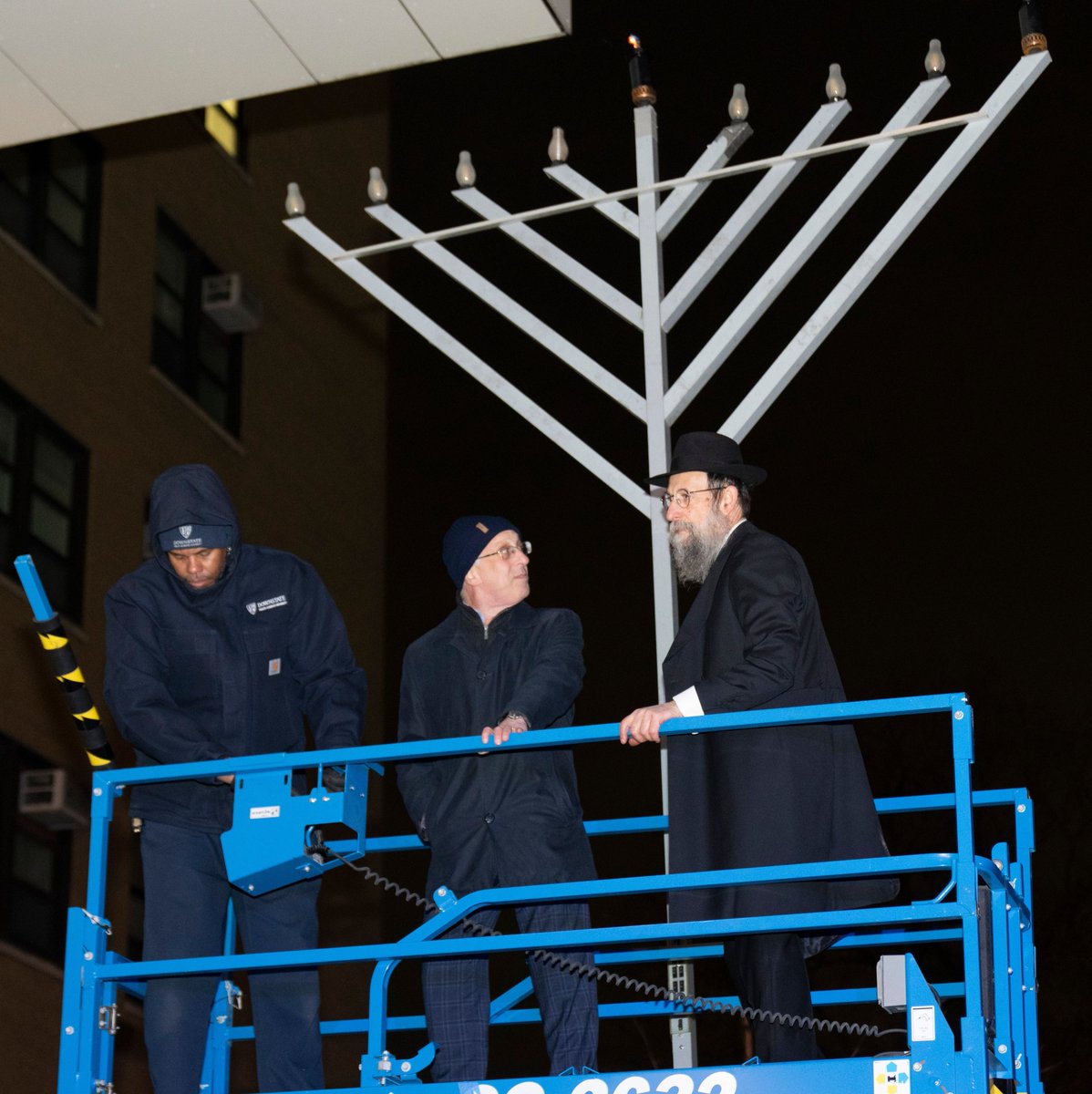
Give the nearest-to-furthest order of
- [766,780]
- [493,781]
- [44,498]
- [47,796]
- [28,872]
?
[766,780], [493,781], [47,796], [28,872], [44,498]

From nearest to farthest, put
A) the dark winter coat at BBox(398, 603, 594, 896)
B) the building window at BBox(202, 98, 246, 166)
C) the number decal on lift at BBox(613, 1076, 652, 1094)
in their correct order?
1. the number decal on lift at BBox(613, 1076, 652, 1094)
2. the dark winter coat at BBox(398, 603, 594, 896)
3. the building window at BBox(202, 98, 246, 166)

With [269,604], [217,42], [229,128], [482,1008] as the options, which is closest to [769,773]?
[482,1008]

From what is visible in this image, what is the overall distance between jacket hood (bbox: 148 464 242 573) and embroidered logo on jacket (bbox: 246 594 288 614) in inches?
8.7

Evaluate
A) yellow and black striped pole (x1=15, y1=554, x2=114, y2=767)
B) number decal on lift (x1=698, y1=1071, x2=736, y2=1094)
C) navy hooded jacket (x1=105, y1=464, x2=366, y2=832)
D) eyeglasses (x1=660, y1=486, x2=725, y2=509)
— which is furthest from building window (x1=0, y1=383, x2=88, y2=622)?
number decal on lift (x1=698, y1=1071, x2=736, y2=1094)

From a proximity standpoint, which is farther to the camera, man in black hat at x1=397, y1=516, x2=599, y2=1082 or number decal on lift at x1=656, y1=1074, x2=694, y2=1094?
man in black hat at x1=397, y1=516, x2=599, y2=1082

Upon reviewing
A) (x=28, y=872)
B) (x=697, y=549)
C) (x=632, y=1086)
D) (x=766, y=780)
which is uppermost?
(x=28, y=872)

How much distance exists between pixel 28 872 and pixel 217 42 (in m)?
7.04

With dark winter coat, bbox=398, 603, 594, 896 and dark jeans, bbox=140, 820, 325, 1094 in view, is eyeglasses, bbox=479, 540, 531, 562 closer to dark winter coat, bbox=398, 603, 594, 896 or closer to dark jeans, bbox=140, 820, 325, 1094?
dark winter coat, bbox=398, 603, 594, 896

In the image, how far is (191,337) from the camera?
14.6 meters

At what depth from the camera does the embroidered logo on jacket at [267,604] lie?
5.25 metres

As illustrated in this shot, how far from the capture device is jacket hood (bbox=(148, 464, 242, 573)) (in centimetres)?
508

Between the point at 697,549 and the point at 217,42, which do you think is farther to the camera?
the point at 217,42

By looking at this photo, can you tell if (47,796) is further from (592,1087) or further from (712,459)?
(592,1087)

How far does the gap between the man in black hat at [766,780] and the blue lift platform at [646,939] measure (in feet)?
0.27
